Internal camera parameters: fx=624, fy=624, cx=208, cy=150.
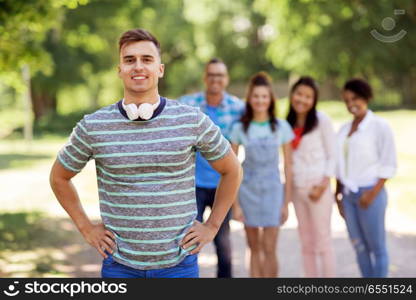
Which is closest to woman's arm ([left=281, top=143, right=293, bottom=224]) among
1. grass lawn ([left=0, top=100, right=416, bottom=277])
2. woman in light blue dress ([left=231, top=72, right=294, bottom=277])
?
woman in light blue dress ([left=231, top=72, right=294, bottom=277])

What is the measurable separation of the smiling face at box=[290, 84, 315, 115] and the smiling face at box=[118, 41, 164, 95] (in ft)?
10.2

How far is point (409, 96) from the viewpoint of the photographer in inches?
1538

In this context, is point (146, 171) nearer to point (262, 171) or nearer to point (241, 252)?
point (262, 171)

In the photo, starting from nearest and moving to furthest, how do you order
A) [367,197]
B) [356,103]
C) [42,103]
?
[367,197] → [356,103] → [42,103]

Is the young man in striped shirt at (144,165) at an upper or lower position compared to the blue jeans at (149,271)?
upper

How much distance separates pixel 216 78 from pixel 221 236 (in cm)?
151

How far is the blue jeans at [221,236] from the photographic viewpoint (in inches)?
229

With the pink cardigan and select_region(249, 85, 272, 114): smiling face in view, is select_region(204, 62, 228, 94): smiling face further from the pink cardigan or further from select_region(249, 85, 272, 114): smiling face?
the pink cardigan

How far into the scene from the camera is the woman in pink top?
231 inches

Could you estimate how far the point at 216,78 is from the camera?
19.6 ft

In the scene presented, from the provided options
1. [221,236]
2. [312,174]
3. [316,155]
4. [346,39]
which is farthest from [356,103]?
[346,39]

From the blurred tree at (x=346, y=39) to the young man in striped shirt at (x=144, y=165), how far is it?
374 inches

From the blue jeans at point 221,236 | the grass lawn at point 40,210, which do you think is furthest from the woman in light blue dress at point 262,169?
the grass lawn at point 40,210

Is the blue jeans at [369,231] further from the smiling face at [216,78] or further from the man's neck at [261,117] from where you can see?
the smiling face at [216,78]
